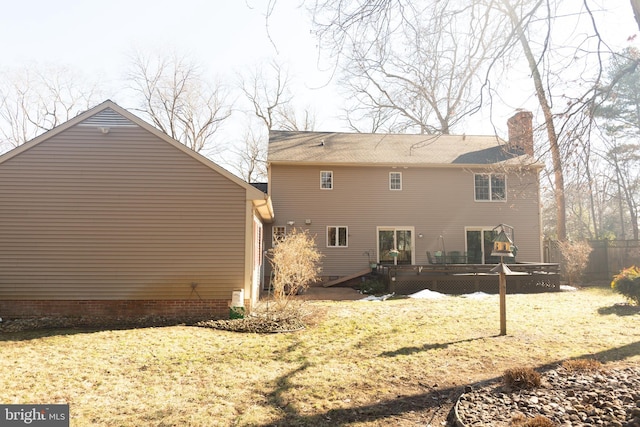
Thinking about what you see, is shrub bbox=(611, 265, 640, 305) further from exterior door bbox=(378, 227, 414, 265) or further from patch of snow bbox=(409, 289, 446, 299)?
exterior door bbox=(378, 227, 414, 265)

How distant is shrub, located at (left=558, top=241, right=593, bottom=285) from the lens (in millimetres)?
16984

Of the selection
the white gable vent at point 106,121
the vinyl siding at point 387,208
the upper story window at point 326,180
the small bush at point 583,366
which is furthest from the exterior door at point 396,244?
the small bush at point 583,366

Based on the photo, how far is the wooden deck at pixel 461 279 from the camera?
1494cm

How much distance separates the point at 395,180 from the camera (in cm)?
1842

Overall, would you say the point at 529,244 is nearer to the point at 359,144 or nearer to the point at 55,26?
the point at 359,144

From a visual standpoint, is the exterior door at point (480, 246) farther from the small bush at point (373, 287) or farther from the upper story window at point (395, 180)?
the small bush at point (373, 287)

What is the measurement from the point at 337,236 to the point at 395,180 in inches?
144

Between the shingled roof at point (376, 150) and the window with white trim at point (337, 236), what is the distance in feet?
9.50

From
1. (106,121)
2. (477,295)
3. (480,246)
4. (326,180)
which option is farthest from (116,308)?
(480,246)

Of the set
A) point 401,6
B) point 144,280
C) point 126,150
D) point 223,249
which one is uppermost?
point 401,6

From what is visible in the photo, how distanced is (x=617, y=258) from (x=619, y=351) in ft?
47.7

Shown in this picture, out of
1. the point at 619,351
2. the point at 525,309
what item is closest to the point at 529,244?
the point at 525,309

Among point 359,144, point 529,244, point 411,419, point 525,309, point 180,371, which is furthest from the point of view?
point 359,144

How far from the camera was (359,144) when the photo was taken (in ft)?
66.1
